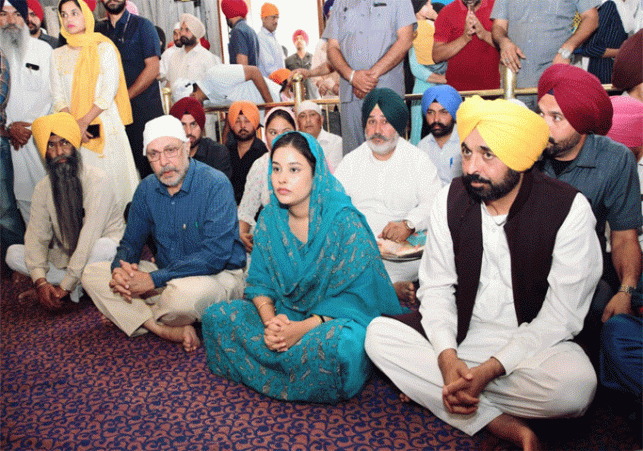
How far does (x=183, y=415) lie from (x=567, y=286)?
1.47 metres

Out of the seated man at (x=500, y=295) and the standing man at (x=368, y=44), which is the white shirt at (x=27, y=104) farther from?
the seated man at (x=500, y=295)

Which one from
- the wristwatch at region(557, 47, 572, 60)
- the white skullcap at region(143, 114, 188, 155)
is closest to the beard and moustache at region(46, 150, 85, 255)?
the white skullcap at region(143, 114, 188, 155)

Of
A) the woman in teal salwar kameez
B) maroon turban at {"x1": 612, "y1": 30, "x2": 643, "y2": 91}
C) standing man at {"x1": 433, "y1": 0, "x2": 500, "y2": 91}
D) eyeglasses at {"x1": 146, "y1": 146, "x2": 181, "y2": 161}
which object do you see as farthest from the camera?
standing man at {"x1": 433, "y1": 0, "x2": 500, "y2": 91}

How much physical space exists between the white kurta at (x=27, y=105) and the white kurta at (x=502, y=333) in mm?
3241

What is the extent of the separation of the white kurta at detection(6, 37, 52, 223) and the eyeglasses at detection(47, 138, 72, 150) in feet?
2.86

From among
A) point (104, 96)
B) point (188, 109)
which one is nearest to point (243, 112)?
point (188, 109)

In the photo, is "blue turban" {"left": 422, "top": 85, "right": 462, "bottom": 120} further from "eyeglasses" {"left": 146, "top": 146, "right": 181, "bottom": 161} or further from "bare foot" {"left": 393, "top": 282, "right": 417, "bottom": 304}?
"eyeglasses" {"left": 146, "top": 146, "right": 181, "bottom": 161}

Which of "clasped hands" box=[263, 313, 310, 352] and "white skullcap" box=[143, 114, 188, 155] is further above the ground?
"white skullcap" box=[143, 114, 188, 155]

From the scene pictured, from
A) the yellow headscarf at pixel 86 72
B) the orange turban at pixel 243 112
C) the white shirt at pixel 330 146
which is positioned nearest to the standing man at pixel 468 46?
the white shirt at pixel 330 146

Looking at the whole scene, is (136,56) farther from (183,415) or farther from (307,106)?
(183,415)

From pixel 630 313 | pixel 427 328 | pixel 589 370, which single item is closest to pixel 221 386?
pixel 427 328

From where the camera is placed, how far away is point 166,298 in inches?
109

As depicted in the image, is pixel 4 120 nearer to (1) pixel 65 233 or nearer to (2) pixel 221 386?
(1) pixel 65 233

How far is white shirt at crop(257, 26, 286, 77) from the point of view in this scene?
21.2 feet
